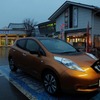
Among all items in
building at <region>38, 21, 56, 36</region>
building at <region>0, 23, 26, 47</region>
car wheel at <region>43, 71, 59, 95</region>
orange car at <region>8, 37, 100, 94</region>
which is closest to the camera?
orange car at <region>8, 37, 100, 94</region>

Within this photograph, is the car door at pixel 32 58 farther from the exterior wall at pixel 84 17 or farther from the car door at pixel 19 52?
the exterior wall at pixel 84 17

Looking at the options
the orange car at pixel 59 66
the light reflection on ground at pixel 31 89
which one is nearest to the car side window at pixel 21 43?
the orange car at pixel 59 66

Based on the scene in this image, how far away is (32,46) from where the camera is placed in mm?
8008

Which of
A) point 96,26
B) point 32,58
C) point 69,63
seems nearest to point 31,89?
point 32,58

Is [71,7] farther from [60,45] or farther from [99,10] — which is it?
[60,45]

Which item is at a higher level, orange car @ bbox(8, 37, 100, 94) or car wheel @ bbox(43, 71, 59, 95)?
orange car @ bbox(8, 37, 100, 94)

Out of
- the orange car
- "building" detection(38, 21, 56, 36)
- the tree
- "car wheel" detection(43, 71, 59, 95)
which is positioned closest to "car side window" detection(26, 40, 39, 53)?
the orange car

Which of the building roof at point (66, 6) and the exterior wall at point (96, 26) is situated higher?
the building roof at point (66, 6)

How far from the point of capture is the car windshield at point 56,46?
23.8 feet

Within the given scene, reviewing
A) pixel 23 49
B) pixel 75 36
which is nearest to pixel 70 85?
pixel 23 49

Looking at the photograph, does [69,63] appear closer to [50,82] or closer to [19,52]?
[50,82]

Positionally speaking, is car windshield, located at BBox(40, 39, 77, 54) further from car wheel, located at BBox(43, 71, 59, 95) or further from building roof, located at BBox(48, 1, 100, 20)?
building roof, located at BBox(48, 1, 100, 20)

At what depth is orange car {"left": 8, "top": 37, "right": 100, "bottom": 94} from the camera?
5.91 m

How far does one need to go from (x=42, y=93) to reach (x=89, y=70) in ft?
5.21
